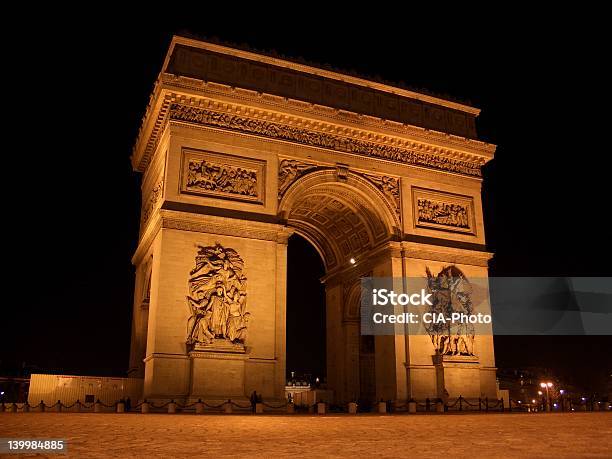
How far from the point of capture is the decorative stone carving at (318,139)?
23.2 m

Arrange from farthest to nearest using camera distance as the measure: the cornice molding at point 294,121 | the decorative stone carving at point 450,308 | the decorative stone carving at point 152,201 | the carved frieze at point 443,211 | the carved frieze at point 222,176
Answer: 1. the carved frieze at point 443,211
2. the decorative stone carving at point 450,308
3. the decorative stone carving at point 152,201
4. the cornice molding at point 294,121
5. the carved frieze at point 222,176

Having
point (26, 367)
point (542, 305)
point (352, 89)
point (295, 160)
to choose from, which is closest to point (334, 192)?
point (295, 160)

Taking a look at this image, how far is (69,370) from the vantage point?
125 feet

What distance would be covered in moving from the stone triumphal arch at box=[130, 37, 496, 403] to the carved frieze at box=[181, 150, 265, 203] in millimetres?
47

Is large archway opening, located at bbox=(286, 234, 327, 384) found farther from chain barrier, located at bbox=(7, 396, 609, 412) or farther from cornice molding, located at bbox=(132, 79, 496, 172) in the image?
chain barrier, located at bbox=(7, 396, 609, 412)

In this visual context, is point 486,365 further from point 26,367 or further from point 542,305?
point 26,367

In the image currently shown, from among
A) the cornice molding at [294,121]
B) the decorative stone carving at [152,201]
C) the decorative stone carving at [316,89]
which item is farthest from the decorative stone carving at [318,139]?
the decorative stone carving at [152,201]

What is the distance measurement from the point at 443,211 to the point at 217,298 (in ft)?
37.1

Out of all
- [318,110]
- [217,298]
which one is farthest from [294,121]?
[217,298]

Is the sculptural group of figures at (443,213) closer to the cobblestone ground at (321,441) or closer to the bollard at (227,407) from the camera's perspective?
the bollard at (227,407)

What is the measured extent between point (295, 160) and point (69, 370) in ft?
74.9

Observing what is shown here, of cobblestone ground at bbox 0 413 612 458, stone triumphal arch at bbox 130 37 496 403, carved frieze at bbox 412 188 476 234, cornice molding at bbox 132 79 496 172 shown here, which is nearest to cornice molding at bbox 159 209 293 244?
stone triumphal arch at bbox 130 37 496 403

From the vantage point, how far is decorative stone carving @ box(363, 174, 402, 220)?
26016mm

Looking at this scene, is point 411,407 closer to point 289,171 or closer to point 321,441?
point 289,171
